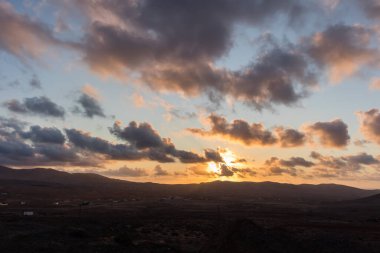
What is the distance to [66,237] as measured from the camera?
158ft

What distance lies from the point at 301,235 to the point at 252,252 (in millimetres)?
21445

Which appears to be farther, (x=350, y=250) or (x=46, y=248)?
(x=46, y=248)

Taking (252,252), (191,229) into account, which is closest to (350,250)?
(252,252)

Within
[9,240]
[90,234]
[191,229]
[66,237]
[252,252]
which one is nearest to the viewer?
[252,252]

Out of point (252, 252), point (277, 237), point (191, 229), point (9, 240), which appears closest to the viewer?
point (252, 252)

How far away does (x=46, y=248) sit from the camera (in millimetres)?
41812

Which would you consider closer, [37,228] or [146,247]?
[146,247]

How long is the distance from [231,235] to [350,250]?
11.7 meters

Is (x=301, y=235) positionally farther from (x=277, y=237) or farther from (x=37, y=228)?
(x=37, y=228)

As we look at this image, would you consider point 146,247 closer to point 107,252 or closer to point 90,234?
point 107,252

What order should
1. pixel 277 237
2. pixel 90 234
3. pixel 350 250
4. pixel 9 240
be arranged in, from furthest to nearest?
pixel 90 234 → pixel 9 240 → pixel 277 237 → pixel 350 250

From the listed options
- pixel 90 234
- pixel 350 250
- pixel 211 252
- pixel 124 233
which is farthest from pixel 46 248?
pixel 350 250

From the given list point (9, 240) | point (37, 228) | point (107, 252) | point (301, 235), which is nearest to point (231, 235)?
point (107, 252)

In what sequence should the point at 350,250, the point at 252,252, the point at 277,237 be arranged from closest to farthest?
the point at 252,252 → the point at 350,250 → the point at 277,237
